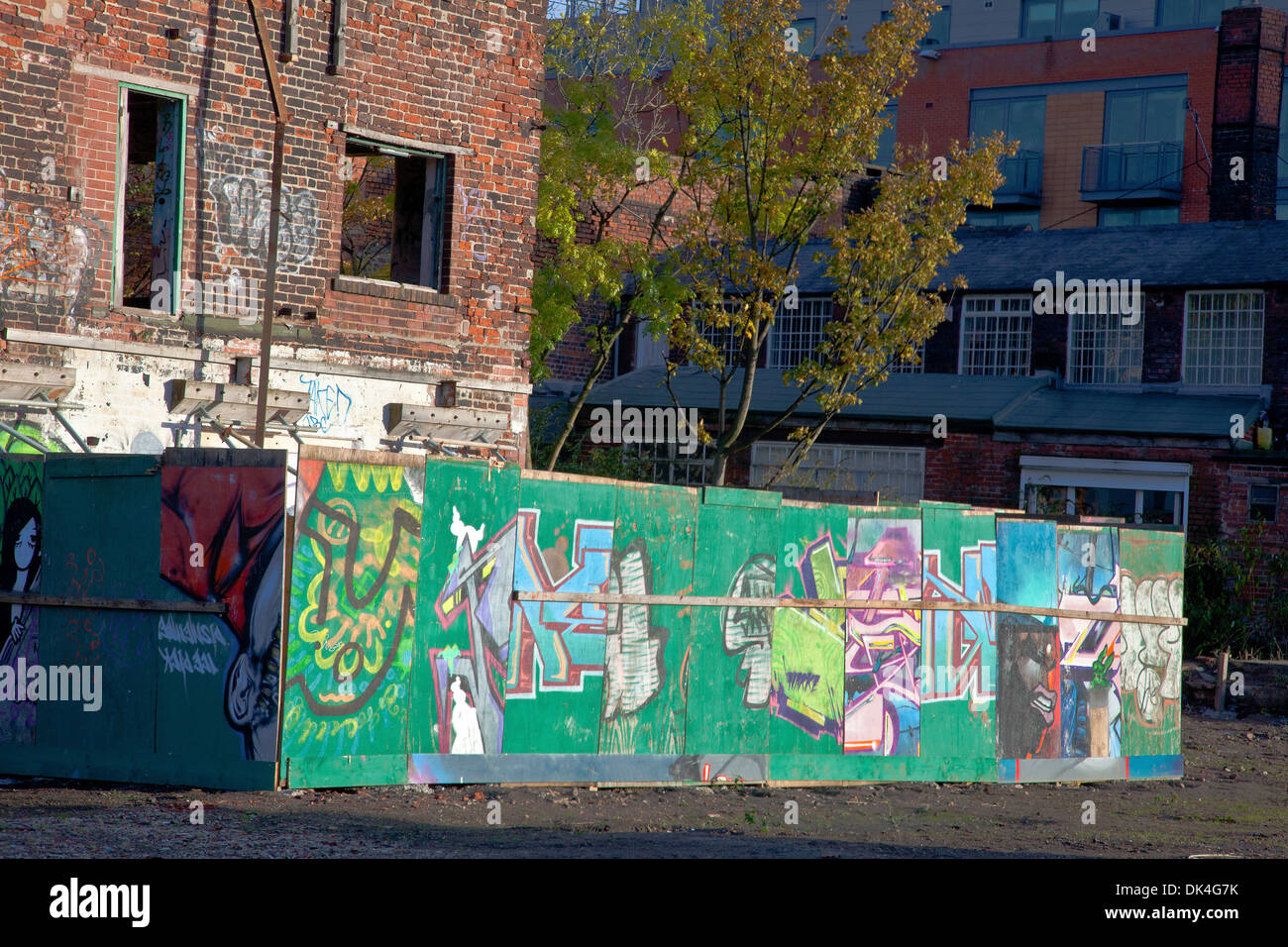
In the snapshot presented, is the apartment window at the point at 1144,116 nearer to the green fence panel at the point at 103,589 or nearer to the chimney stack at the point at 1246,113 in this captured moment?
the chimney stack at the point at 1246,113

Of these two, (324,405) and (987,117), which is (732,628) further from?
(987,117)

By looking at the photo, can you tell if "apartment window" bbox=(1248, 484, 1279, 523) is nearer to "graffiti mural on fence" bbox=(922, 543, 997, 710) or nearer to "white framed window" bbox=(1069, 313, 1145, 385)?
"white framed window" bbox=(1069, 313, 1145, 385)

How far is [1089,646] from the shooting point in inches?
542

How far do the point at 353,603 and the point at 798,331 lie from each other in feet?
72.3

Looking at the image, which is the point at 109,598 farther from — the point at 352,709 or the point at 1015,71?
the point at 1015,71

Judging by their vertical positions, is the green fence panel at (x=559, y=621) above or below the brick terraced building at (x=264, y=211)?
below

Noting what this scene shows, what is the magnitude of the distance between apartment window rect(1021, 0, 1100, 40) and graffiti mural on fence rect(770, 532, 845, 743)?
4072 cm

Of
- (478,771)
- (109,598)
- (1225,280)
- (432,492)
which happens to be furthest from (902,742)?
(1225,280)

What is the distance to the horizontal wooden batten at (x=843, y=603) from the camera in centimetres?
1098

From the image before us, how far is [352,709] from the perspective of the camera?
9727 mm

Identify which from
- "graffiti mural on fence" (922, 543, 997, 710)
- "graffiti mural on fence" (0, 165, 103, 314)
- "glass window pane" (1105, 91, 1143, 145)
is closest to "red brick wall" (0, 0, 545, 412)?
"graffiti mural on fence" (0, 165, 103, 314)

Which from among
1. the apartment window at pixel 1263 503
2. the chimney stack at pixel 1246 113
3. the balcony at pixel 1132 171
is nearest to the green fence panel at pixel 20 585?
the apartment window at pixel 1263 503

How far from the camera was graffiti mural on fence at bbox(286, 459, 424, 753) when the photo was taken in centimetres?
953

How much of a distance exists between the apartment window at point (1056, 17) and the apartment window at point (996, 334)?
23.5m
